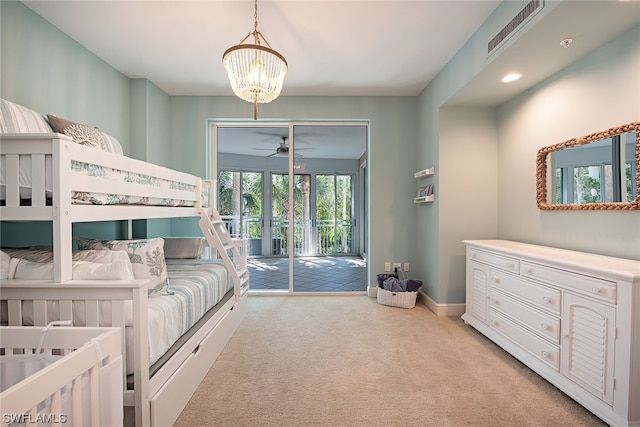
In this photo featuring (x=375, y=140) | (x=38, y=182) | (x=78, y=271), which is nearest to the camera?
(x=38, y=182)

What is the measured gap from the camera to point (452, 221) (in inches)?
126

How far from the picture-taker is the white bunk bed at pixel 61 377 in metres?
0.74

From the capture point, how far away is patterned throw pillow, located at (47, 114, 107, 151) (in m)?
2.04

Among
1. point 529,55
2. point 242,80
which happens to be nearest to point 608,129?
point 529,55

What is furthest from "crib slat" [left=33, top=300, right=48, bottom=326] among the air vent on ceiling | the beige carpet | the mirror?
the mirror

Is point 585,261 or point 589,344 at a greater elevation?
point 585,261

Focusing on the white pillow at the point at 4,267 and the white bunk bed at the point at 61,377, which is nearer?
the white bunk bed at the point at 61,377

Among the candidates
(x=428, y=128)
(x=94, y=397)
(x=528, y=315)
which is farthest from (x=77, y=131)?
(x=528, y=315)

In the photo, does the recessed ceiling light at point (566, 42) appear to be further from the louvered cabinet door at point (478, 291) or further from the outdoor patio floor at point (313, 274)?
the outdoor patio floor at point (313, 274)

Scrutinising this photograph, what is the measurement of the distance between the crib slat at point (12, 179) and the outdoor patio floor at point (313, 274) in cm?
322

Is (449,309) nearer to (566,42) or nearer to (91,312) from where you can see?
(566,42)

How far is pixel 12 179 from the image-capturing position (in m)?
1.26

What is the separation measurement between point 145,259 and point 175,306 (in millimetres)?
445

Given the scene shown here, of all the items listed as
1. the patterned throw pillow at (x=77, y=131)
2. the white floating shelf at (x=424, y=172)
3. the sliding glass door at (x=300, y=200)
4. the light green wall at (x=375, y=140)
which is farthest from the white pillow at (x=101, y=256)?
the sliding glass door at (x=300, y=200)
